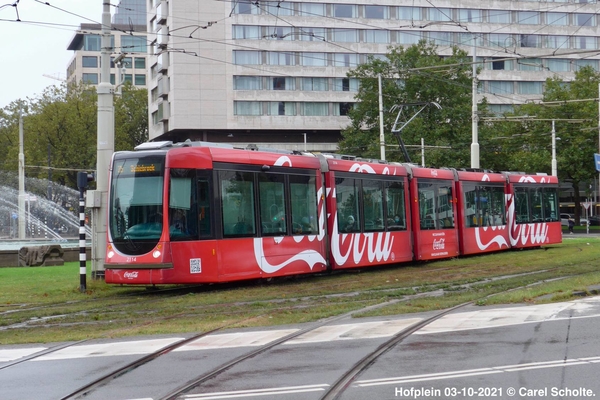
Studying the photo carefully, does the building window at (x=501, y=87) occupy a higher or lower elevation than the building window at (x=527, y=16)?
lower

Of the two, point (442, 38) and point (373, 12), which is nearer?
point (373, 12)

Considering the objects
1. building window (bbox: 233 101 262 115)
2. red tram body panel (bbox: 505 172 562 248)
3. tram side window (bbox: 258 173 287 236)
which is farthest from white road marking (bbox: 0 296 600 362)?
building window (bbox: 233 101 262 115)

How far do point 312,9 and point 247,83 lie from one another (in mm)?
8192

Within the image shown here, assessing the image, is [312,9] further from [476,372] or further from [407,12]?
[476,372]

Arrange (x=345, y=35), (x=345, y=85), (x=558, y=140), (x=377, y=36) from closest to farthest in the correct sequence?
(x=558, y=140) → (x=345, y=35) → (x=345, y=85) → (x=377, y=36)

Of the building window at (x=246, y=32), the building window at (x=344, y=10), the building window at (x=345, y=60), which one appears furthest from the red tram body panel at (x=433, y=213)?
the building window at (x=344, y=10)

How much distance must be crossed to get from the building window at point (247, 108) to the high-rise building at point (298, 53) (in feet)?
0.28

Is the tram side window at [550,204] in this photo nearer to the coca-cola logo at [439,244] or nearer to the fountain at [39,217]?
the coca-cola logo at [439,244]

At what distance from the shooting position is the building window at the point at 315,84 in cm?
8200

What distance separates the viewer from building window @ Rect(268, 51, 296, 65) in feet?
263

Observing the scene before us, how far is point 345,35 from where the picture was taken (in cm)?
8188

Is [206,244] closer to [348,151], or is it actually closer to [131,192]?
[131,192]

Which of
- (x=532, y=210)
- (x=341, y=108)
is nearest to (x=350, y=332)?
(x=532, y=210)

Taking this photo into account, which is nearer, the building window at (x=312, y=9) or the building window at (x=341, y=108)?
the building window at (x=312, y=9)
